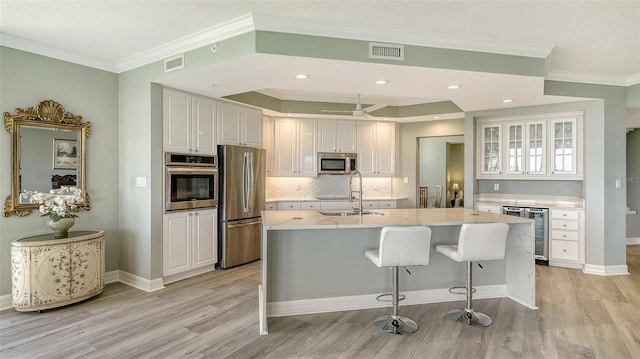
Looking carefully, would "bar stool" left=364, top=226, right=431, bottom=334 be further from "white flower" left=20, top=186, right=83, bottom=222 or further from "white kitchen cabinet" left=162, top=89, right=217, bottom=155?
"white flower" left=20, top=186, right=83, bottom=222

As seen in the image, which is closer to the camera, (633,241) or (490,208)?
(490,208)

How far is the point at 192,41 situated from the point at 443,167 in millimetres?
8321

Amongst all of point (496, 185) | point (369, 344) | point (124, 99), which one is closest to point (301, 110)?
point (124, 99)

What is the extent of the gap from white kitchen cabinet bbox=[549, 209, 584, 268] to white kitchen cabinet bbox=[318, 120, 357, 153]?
136 inches

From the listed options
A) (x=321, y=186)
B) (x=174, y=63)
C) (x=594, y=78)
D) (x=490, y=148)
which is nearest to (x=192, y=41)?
(x=174, y=63)

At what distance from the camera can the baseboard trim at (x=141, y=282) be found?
4.05 metres

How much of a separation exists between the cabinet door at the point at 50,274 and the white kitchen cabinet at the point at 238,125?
7.34 ft

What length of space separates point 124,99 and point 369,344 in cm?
399

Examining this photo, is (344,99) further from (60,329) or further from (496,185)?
(60,329)

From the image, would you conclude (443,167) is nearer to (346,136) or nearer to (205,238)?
(346,136)

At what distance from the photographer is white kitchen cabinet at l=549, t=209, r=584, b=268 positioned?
499cm

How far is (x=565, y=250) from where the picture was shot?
16.7 feet

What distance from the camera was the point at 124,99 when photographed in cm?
432

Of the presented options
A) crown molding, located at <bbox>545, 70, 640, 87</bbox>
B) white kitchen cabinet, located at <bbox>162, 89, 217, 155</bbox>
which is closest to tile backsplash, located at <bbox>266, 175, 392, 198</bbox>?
white kitchen cabinet, located at <bbox>162, 89, 217, 155</bbox>
